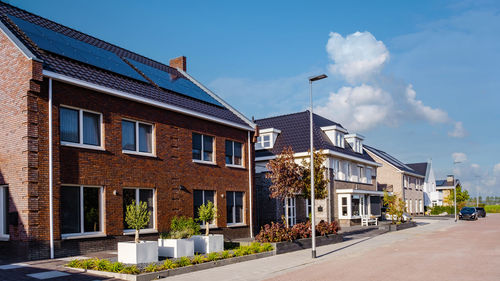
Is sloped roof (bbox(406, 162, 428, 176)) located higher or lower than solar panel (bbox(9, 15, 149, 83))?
lower

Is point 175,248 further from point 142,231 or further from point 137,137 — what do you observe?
point 137,137

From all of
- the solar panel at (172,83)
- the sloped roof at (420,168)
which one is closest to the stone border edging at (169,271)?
the solar panel at (172,83)

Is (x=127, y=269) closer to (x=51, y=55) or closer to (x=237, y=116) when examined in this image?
(x=51, y=55)

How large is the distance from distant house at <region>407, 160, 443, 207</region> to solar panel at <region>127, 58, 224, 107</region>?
5447 centimetres

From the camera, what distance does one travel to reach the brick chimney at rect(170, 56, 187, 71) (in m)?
27.5

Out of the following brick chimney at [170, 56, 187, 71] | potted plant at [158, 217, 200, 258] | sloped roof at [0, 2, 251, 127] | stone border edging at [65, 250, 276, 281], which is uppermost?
brick chimney at [170, 56, 187, 71]

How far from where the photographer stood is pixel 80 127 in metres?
15.0

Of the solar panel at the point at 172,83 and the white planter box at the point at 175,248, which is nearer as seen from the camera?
the white planter box at the point at 175,248

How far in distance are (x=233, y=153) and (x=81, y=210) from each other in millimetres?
9658

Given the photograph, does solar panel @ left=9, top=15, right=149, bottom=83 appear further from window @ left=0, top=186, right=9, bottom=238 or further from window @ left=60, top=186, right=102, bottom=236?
window @ left=0, top=186, right=9, bottom=238

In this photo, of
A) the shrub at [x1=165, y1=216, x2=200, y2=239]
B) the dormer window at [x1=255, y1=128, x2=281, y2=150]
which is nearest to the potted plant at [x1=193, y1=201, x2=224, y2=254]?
the shrub at [x1=165, y1=216, x2=200, y2=239]

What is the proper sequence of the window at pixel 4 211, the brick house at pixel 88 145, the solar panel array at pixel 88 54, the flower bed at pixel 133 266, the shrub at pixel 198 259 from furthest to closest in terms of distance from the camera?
1. the solar panel array at pixel 88 54
2. the window at pixel 4 211
3. the brick house at pixel 88 145
4. the shrub at pixel 198 259
5. the flower bed at pixel 133 266

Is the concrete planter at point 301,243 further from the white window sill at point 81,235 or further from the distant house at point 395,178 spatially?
the distant house at point 395,178

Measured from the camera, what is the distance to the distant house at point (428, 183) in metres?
69.3
